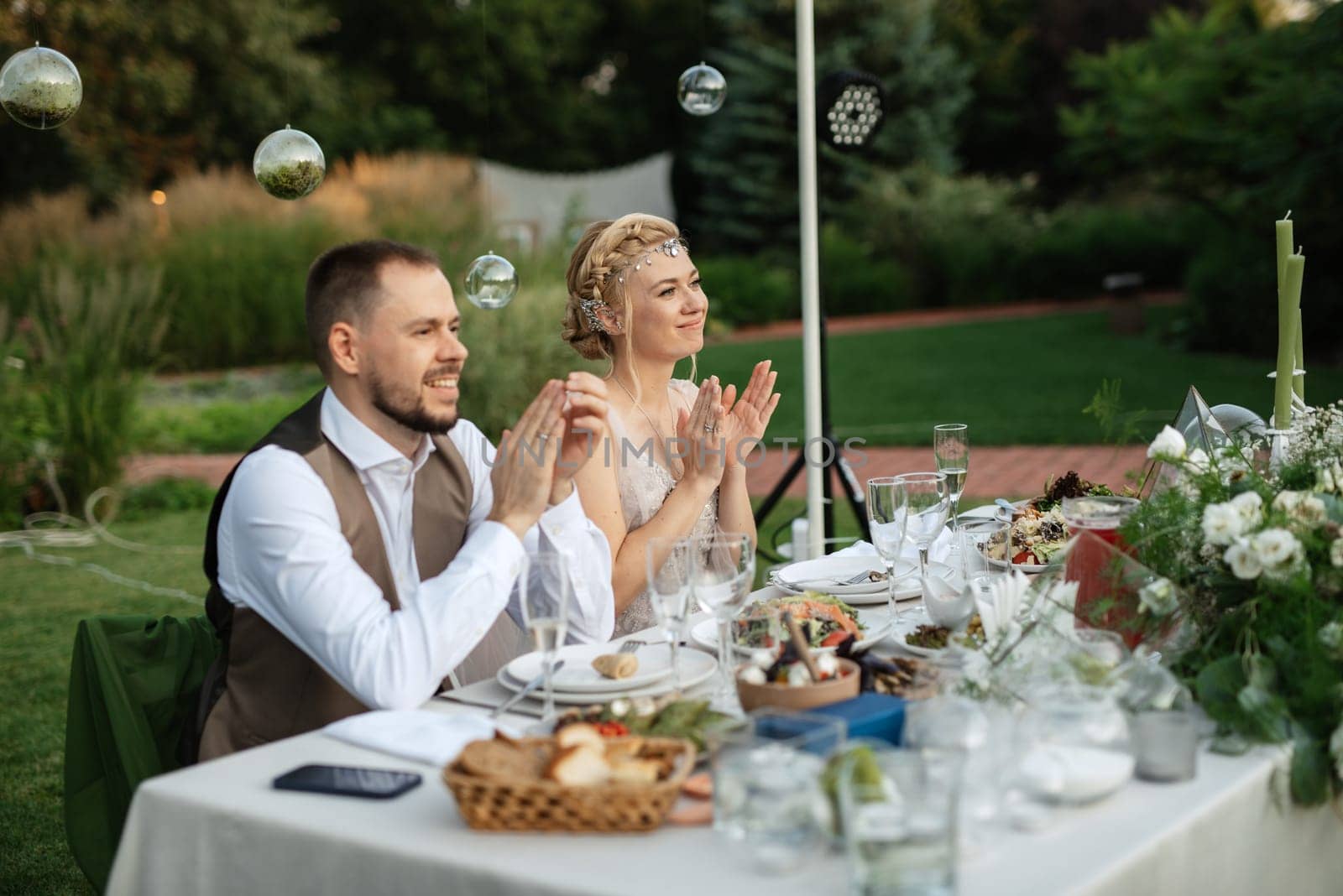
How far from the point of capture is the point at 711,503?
342 cm

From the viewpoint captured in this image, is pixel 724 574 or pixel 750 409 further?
pixel 750 409

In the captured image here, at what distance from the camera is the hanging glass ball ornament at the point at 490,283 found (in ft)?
12.0

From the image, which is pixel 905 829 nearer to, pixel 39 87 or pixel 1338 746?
pixel 1338 746

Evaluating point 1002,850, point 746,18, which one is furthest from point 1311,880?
point 746,18

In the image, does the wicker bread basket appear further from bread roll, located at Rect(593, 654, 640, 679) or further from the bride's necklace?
the bride's necklace

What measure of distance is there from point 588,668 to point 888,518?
61 centimetres

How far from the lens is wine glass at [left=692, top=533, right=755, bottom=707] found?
1.92 metres

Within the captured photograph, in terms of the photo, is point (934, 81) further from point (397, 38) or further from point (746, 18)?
point (397, 38)

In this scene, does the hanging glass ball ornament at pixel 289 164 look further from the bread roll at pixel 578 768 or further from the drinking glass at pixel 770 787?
the drinking glass at pixel 770 787

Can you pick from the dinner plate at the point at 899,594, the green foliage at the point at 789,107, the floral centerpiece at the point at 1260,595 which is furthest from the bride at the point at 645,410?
the green foliage at the point at 789,107

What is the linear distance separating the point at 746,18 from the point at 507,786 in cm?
2087

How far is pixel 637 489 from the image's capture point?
3301mm

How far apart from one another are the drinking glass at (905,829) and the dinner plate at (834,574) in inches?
44.7

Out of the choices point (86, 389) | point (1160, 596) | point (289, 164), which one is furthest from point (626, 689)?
point (86, 389)
